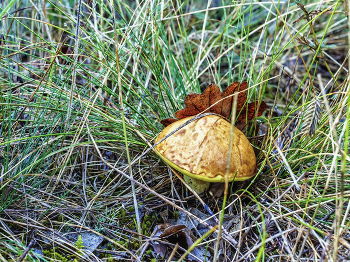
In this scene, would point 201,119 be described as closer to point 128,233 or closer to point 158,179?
point 158,179

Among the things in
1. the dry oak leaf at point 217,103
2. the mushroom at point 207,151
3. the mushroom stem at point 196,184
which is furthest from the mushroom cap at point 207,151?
the mushroom stem at point 196,184

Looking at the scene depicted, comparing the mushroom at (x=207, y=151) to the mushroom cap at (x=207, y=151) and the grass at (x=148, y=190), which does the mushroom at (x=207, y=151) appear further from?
the grass at (x=148, y=190)

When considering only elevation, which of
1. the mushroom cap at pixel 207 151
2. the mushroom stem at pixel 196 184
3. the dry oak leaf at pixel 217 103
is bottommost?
the mushroom stem at pixel 196 184

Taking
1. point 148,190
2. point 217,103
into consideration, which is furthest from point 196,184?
point 217,103

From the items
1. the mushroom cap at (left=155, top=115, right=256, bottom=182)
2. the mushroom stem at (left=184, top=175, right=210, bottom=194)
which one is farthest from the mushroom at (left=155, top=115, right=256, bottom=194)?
the mushroom stem at (left=184, top=175, right=210, bottom=194)

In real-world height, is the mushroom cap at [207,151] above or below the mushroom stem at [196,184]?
above

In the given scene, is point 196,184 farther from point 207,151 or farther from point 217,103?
point 217,103

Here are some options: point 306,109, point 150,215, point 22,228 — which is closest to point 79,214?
point 22,228
